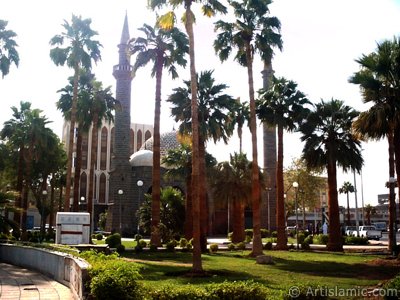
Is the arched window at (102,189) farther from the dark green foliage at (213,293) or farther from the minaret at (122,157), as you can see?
the dark green foliage at (213,293)

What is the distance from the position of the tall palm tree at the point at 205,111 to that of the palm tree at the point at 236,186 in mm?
10877

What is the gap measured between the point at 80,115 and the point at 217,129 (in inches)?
470

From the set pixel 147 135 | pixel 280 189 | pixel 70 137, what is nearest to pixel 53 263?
pixel 70 137

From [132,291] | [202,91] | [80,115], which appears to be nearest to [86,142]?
[80,115]

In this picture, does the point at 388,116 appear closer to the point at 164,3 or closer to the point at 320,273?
the point at 320,273

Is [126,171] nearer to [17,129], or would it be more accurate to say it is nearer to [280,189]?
[17,129]

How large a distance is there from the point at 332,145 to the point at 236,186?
12.6 metres

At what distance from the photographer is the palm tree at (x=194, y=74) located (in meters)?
16.4

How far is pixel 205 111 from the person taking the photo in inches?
1131

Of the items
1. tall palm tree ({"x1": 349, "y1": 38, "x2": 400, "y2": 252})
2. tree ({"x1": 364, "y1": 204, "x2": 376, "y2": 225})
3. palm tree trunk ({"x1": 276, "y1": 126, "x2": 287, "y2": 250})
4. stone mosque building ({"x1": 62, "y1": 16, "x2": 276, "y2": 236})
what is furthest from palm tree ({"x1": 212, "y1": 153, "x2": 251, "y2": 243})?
tree ({"x1": 364, "y1": 204, "x2": 376, "y2": 225})

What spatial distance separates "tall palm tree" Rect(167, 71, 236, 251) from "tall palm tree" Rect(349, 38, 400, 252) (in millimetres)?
9014

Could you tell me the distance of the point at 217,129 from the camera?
92.4 feet

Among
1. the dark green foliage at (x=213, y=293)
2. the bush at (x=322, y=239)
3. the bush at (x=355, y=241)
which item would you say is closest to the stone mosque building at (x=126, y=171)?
the bush at (x=322, y=239)

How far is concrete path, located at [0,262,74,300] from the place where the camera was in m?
11.4
